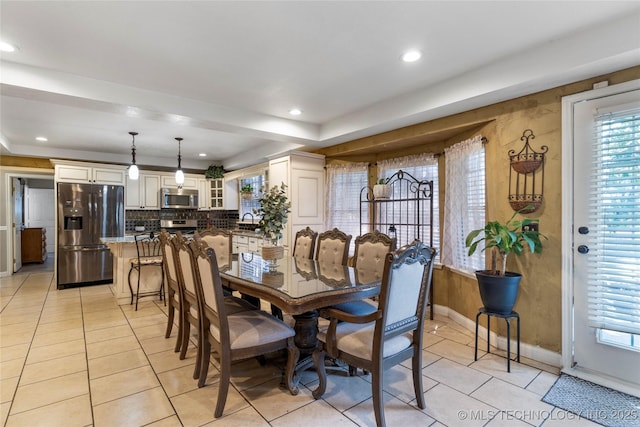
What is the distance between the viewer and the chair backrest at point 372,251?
9.29 feet

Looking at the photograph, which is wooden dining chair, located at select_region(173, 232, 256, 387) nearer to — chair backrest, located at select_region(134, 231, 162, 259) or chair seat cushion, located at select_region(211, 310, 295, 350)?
chair seat cushion, located at select_region(211, 310, 295, 350)

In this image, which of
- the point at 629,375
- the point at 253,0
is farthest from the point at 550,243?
the point at 253,0

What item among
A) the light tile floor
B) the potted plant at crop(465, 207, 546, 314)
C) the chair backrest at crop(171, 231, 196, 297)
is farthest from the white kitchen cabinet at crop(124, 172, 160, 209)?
the potted plant at crop(465, 207, 546, 314)

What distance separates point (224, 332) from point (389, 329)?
985 millimetres

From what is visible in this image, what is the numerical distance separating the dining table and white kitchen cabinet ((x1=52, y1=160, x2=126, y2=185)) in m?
4.41

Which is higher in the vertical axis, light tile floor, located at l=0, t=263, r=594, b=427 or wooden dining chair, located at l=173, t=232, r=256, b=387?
wooden dining chair, located at l=173, t=232, r=256, b=387

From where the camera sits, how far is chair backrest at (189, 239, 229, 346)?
1867 mm

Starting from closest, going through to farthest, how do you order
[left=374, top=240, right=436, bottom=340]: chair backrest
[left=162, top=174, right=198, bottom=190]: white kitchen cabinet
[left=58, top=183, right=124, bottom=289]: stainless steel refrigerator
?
[left=374, top=240, right=436, bottom=340]: chair backrest < [left=58, top=183, right=124, bottom=289]: stainless steel refrigerator < [left=162, top=174, right=198, bottom=190]: white kitchen cabinet

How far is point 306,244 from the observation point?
362 cm

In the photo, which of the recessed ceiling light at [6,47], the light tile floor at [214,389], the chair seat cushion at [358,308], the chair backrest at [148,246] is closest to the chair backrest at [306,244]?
the chair seat cushion at [358,308]

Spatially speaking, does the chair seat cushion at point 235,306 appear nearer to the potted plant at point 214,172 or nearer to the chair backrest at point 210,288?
the chair backrest at point 210,288

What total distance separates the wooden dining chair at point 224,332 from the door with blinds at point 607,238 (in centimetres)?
221

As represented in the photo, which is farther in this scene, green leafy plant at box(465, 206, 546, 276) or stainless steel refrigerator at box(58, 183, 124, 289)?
stainless steel refrigerator at box(58, 183, 124, 289)

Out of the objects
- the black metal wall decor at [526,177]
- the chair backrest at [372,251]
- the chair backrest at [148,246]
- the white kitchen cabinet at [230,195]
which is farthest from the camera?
the white kitchen cabinet at [230,195]
